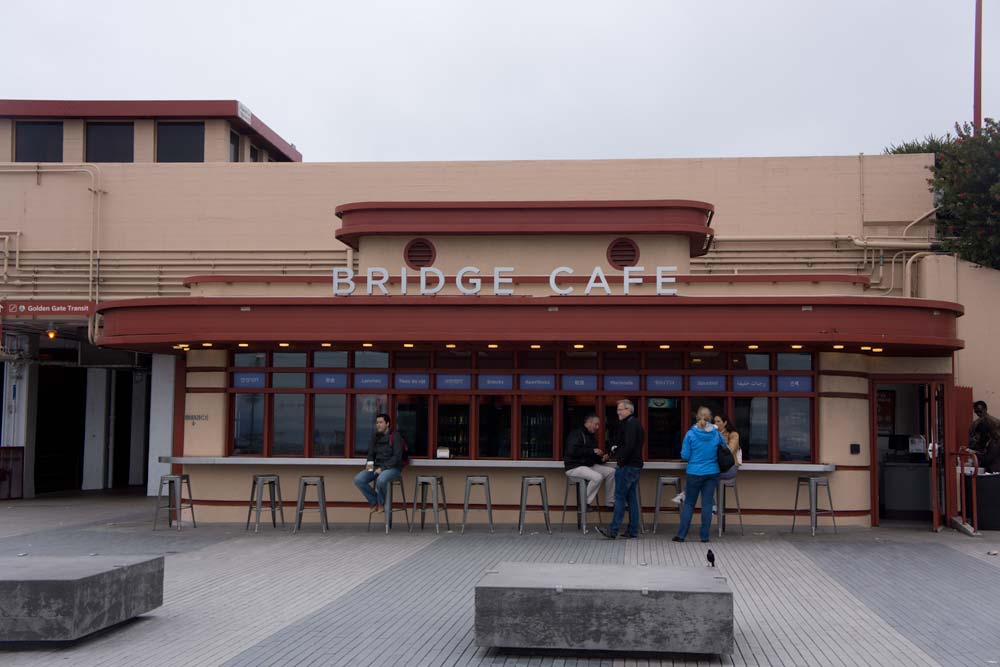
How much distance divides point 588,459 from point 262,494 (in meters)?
5.25

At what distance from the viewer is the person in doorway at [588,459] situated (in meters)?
16.9

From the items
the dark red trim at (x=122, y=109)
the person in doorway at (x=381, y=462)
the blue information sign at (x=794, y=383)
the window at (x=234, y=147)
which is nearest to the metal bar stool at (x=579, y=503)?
the person in doorway at (x=381, y=462)

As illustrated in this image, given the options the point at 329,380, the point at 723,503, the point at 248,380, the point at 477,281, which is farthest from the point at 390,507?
the point at 723,503

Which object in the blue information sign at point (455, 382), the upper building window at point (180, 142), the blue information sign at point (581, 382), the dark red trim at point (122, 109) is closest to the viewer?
the blue information sign at point (581, 382)

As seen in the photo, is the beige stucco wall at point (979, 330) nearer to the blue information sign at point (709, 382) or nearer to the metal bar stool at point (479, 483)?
the blue information sign at point (709, 382)

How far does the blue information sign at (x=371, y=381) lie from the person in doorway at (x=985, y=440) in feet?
31.5

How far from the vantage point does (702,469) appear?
16.0 m

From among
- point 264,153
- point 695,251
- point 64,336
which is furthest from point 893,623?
point 264,153

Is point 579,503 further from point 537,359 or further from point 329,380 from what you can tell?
point 329,380

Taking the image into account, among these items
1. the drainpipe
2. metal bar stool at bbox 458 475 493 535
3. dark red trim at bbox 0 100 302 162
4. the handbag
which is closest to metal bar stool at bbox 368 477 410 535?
metal bar stool at bbox 458 475 493 535

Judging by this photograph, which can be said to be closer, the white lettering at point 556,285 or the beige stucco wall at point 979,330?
the white lettering at point 556,285

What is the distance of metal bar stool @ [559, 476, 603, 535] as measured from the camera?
1702cm

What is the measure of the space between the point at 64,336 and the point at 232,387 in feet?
31.7

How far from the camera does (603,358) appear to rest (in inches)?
708
